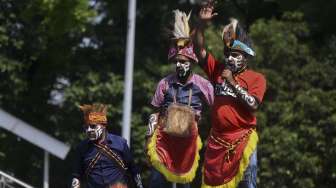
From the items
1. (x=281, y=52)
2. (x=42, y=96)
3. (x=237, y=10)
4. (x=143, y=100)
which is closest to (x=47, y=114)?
(x=42, y=96)

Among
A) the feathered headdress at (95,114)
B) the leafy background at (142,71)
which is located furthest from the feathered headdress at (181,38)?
the leafy background at (142,71)

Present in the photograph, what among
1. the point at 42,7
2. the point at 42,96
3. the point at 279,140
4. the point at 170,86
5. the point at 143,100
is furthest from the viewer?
the point at 42,96

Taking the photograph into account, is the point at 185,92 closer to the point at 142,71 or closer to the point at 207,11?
the point at 207,11

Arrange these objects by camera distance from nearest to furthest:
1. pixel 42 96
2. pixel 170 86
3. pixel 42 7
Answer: pixel 170 86 < pixel 42 7 < pixel 42 96

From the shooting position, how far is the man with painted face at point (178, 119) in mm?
8406

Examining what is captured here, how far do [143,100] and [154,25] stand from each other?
2.67 metres

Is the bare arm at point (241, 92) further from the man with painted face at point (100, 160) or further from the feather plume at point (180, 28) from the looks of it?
the man with painted face at point (100, 160)

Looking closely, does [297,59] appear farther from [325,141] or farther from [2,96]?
[2,96]

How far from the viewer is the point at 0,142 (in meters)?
20.6

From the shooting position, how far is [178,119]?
27.2 ft

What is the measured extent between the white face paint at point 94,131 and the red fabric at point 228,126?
127cm

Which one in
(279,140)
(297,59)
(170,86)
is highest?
(170,86)

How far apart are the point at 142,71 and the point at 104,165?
11386mm

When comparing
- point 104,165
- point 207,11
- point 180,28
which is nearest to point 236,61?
point 207,11
